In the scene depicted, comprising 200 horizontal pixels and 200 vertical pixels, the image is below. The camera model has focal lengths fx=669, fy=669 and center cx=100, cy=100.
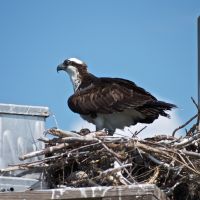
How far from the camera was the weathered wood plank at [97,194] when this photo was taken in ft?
15.7

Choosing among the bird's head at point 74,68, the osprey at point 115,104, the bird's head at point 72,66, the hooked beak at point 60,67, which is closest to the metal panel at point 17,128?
the osprey at point 115,104

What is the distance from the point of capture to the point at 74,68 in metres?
10.7

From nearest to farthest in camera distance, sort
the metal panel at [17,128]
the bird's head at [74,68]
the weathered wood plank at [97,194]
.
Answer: the weathered wood plank at [97,194] < the metal panel at [17,128] < the bird's head at [74,68]

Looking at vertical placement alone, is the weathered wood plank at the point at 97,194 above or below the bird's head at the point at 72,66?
below

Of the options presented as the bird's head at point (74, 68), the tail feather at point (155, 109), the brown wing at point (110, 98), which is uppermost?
the bird's head at point (74, 68)

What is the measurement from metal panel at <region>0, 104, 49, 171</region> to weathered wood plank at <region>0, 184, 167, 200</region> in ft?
1.69

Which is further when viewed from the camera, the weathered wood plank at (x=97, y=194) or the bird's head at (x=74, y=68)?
the bird's head at (x=74, y=68)

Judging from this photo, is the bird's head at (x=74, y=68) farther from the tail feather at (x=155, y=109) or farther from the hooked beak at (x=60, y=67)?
the tail feather at (x=155, y=109)

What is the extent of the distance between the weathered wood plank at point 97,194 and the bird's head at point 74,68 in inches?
219

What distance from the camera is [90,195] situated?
4.80 metres

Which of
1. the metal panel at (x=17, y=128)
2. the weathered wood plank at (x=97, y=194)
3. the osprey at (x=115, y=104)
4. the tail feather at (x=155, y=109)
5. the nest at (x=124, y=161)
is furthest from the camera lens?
the osprey at (x=115, y=104)

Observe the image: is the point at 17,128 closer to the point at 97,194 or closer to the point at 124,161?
the point at 97,194

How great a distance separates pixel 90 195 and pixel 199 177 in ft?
5.41

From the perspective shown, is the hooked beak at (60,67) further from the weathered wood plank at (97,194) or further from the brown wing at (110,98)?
the weathered wood plank at (97,194)
